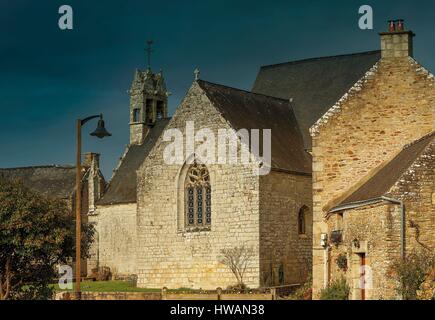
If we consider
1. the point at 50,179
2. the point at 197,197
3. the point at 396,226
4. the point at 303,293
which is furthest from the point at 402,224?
the point at 50,179

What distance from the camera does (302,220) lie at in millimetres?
41781

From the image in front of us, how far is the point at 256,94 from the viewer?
4441 centimetres

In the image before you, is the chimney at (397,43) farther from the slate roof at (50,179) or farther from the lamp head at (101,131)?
the slate roof at (50,179)

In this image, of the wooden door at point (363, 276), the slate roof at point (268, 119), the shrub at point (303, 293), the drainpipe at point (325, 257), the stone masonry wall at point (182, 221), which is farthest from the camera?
the slate roof at point (268, 119)

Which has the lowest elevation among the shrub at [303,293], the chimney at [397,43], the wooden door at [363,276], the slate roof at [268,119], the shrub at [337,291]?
the shrub at [303,293]

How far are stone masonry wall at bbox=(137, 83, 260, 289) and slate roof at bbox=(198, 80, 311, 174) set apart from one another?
25.6 inches

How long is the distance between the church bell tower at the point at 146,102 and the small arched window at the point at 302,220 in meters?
19.0

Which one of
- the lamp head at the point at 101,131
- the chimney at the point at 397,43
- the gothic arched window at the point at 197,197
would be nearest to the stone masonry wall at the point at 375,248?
the chimney at the point at 397,43

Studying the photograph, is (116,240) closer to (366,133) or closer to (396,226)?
(366,133)

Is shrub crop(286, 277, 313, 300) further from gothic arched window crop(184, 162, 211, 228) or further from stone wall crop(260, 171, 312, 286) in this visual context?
gothic arched window crop(184, 162, 211, 228)

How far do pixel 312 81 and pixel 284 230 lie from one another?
938 cm

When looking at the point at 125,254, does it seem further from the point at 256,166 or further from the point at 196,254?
the point at 256,166

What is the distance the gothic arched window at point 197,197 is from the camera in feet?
136

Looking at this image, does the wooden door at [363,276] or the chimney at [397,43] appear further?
the chimney at [397,43]
